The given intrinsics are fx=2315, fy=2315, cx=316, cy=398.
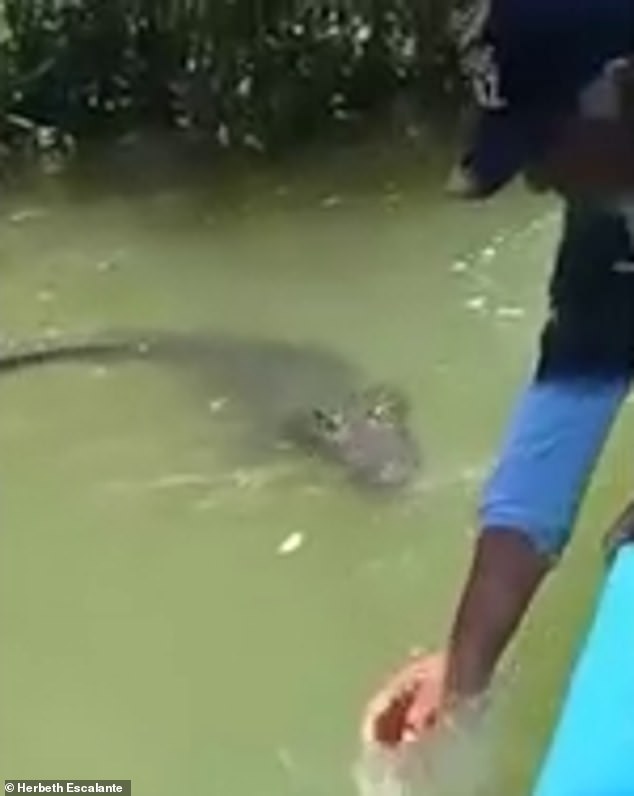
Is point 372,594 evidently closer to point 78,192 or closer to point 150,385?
point 150,385

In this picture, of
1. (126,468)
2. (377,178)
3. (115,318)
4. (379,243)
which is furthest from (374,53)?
(126,468)

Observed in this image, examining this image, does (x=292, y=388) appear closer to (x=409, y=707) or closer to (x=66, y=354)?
(x=66, y=354)

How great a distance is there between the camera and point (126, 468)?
3.55 metres

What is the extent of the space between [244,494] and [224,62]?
4.60 ft

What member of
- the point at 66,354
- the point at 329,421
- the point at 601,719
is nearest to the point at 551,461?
the point at 601,719

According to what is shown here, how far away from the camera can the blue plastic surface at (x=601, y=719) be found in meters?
1.99

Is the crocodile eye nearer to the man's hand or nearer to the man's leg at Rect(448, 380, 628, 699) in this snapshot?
the man's hand

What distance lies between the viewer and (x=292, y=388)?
12.2ft

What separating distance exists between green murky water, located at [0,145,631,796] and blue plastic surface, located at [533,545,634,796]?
68 cm

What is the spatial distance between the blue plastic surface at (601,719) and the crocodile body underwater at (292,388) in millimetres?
1293

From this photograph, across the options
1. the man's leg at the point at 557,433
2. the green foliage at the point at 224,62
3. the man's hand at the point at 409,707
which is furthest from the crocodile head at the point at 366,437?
the green foliage at the point at 224,62

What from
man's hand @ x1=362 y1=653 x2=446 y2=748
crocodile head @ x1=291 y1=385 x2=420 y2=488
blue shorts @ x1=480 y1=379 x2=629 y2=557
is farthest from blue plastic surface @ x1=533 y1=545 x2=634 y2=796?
crocodile head @ x1=291 y1=385 x2=420 y2=488

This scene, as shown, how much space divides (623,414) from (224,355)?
75 cm

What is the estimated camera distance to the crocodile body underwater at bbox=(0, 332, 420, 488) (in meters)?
3.47
